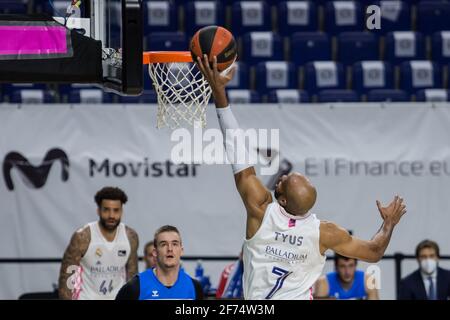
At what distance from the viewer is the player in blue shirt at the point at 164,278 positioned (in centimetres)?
665

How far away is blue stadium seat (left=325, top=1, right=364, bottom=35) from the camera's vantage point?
12.0 m

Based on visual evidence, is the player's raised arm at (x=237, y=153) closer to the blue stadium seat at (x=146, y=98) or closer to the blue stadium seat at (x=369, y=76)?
the blue stadium seat at (x=146, y=98)

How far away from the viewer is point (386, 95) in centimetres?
1090

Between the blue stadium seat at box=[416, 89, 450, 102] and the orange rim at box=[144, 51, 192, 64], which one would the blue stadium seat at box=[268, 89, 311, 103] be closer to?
the blue stadium seat at box=[416, 89, 450, 102]

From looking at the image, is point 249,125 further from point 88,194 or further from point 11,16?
point 11,16

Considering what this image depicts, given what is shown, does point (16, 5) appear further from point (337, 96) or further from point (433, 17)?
point (433, 17)

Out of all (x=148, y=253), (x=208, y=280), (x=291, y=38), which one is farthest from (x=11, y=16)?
(x=291, y=38)

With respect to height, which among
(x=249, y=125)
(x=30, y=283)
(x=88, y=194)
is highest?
(x=249, y=125)

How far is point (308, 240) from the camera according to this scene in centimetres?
575

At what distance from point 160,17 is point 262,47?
47.9 inches

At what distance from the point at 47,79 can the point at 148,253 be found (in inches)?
126

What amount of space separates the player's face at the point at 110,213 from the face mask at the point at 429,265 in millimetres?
2505

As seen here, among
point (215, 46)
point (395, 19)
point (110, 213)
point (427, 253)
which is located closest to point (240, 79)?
point (395, 19)

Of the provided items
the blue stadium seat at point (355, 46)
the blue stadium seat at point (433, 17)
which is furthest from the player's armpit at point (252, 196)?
the blue stadium seat at point (433, 17)
